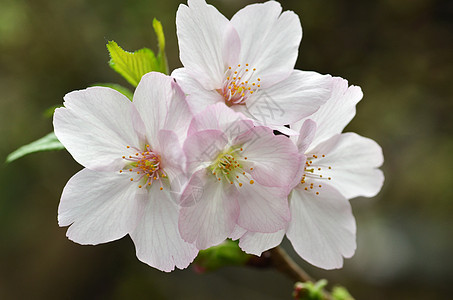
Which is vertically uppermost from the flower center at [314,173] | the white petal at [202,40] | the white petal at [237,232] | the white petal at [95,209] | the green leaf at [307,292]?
the white petal at [202,40]

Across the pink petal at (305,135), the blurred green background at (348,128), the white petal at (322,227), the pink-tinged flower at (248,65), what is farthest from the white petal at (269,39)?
the blurred green background at (348,128)

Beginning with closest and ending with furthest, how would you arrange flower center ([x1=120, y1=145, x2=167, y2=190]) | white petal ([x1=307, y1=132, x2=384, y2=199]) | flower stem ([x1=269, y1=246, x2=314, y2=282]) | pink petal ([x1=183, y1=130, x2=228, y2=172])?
pink petal ([x1=183, y1=130, x2=228, y2=172]), flower center ([x1=120, y1=145, x2=167, y2=190]), white petal ([x1=307, y1=132, x2=384, y2=199]), flower stem ([x1=269, y1=246, x2=314, y2=282])

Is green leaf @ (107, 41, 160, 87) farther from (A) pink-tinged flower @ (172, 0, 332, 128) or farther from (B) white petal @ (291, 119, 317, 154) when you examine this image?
(B) white petal @ (291, 119, 317, 154)

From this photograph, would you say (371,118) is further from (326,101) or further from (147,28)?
(326,101)

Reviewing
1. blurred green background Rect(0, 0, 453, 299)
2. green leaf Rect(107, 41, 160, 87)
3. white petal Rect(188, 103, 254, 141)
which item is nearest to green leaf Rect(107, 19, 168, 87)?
green leaf Rect(107, 41, 160, 87)

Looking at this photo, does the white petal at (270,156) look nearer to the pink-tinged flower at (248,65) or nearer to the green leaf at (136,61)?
the pink-tinged flower at (248,65)
